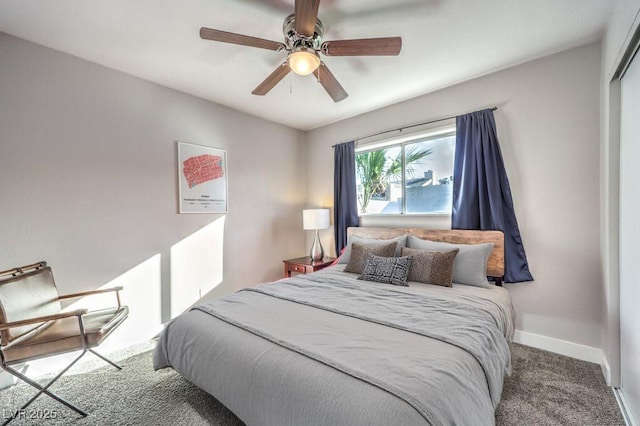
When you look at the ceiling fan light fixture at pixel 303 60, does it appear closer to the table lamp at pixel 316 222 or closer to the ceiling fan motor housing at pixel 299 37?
the ceiling fan motor housing at pixel 299 37

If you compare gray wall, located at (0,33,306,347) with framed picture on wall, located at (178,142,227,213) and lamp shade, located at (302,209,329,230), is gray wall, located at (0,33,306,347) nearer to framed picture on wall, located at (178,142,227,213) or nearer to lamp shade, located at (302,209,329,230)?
framed picture on wall, located at (178,142,227,213)

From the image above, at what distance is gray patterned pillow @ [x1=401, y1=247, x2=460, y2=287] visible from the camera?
92.5 inches

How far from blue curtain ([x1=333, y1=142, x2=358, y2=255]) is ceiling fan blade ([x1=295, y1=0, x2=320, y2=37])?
7.13 feet

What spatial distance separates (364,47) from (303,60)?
40 centimetres

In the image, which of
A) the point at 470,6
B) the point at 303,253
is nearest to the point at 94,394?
the point at 303,253

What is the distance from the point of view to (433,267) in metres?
2.41

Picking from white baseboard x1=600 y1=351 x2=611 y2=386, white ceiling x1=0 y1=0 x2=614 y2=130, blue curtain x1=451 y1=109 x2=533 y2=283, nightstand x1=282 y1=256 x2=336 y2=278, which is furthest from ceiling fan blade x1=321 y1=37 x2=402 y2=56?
white baseboard x1=600 y1=351 x2=611 y2=386

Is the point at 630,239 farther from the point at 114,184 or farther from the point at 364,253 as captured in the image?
the point at 114,184

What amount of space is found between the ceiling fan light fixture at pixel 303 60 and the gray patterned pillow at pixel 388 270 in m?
1.71

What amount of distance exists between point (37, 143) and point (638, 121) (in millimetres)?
4024

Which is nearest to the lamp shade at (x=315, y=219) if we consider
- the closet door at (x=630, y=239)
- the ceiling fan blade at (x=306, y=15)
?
the ceiling fan blade at (x=306, y=15)

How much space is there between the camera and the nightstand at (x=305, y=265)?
141 inches

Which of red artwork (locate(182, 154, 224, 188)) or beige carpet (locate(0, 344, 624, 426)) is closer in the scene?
beige carpet (locate(0, 344, 624, 426))

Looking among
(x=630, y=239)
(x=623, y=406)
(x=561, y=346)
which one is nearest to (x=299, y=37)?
(x=630, y=239)
